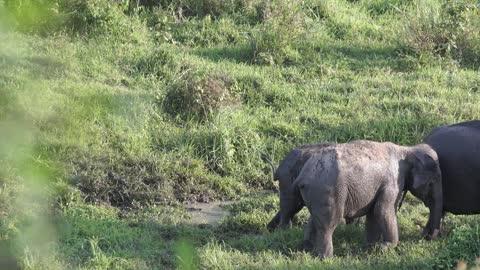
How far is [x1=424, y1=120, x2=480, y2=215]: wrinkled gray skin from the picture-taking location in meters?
7.05

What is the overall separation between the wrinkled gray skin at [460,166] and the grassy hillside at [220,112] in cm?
28

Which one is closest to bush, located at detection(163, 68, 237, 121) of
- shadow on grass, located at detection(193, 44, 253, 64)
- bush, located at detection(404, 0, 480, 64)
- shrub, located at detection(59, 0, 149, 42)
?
shadow on grass, located at detection(193, 44, 253, 64)

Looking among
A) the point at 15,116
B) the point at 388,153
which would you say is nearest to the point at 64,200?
the point at 388,153

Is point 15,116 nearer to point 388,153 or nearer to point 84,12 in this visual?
point 388,153

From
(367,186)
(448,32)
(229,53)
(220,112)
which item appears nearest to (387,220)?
(367,186)

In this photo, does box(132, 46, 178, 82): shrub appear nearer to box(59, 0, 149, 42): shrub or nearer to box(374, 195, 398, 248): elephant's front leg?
box(59, 0, 149, 42): shrub

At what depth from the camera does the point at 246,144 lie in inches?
338

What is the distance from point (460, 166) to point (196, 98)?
10.2 ft

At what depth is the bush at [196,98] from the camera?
9.03 meters

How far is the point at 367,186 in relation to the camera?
668cm

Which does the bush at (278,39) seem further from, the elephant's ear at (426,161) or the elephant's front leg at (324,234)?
the elephant's front leg at (324,234)

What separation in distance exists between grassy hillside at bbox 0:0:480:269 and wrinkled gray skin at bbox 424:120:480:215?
277 mm

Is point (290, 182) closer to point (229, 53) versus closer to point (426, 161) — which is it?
point (426, 161)

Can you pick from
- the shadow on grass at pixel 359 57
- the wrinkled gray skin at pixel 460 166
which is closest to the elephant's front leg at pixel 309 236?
the wrinkled gray skin at pixel 460 166
